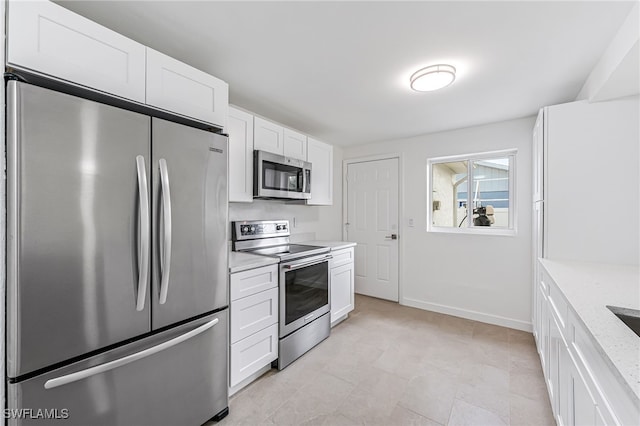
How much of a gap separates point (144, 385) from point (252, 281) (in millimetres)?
820

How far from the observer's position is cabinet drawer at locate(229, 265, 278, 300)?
72.8 inches

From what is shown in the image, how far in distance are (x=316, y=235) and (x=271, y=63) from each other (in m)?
2.35

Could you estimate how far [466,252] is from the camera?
3357 millimetres

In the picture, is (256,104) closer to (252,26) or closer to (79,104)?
(252,26)

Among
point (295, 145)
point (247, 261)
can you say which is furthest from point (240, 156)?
point (247, 261)

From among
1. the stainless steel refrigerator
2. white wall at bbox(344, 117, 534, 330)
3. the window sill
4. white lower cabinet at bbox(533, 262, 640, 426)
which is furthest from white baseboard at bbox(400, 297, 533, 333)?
the stainless steel refrigerator

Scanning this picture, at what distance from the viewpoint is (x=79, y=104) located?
1128 millimetres

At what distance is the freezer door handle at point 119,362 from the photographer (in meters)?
1.08

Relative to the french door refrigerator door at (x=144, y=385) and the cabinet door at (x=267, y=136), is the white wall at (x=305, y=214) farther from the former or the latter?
the french door refrigerator door at (x=144, y=385)

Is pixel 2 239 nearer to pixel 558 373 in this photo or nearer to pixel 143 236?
pixel 143 236

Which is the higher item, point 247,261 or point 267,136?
point 267,136

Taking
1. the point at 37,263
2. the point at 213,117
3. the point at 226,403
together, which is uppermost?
the point at 213,117

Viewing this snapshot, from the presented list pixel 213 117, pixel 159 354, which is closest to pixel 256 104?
pixel 213 117

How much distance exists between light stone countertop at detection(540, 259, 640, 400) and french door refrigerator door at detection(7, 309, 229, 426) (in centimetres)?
170
